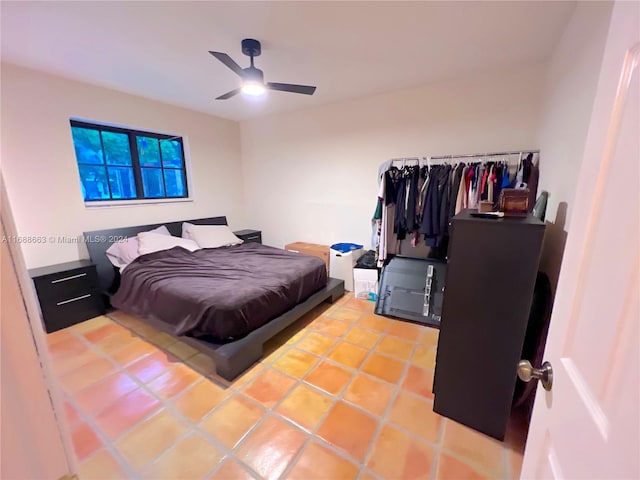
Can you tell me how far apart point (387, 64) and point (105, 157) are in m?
3.45

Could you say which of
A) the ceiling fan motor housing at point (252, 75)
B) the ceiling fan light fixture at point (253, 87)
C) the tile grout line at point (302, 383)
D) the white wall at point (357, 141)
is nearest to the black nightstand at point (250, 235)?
the white wall at point (357, 141)

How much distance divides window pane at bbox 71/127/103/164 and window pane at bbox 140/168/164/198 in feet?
1.67

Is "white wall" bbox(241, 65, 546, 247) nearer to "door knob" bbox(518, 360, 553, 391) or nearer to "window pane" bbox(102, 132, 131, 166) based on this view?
"window pane" bbox(102, 132, 131, 166)

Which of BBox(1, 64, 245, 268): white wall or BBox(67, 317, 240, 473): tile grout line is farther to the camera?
BBox(1, 64, 245, 268): white wall

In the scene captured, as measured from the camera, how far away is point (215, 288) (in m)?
2.25

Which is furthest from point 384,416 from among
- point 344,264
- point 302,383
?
point 344,264

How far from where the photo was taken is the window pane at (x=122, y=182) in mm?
3367

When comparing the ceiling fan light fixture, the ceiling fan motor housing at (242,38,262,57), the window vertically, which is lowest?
the window

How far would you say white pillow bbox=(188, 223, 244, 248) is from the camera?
369 cm

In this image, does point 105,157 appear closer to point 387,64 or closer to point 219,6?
point 219,6

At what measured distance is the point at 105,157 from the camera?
10.8 ft

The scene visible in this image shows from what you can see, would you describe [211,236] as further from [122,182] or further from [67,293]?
[67,293]

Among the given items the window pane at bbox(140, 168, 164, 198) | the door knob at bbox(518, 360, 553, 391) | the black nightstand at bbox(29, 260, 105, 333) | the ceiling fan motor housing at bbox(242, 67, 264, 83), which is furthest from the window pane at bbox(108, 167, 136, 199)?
the door knob at bbox(518, 360, 553, 391)

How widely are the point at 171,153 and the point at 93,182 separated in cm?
110
